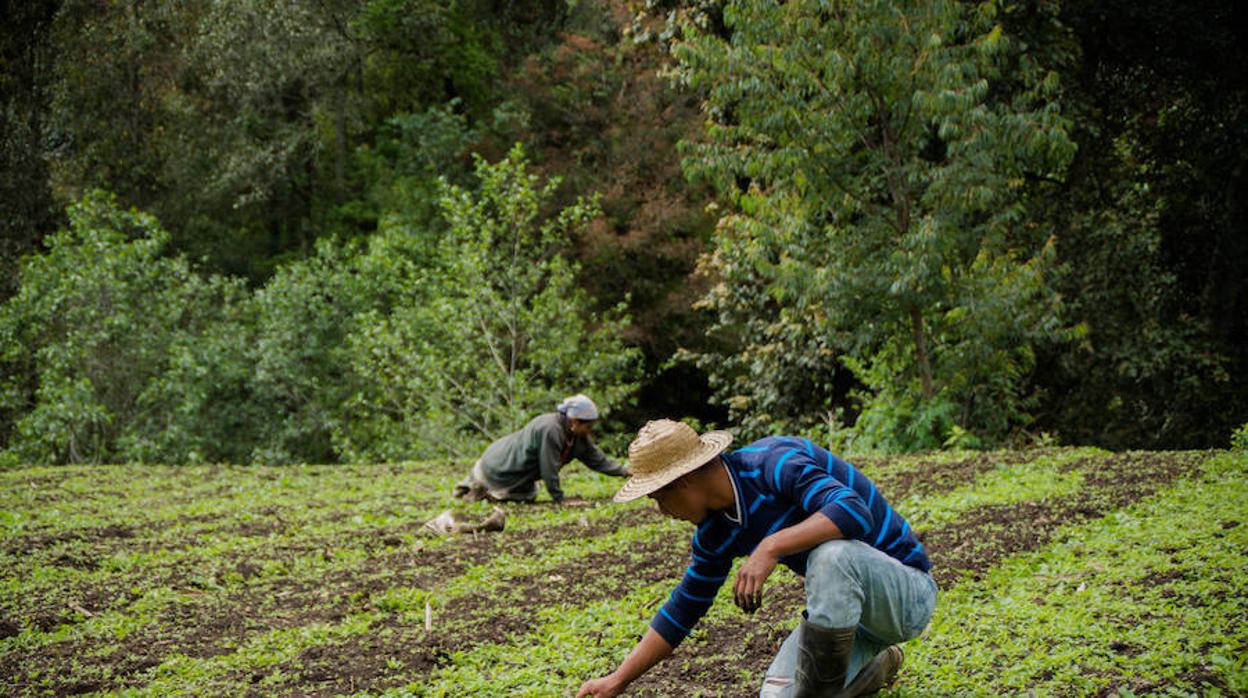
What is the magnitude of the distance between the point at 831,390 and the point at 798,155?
4589 millimetres

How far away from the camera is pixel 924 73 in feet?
36.4

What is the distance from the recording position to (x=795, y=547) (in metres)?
3.12

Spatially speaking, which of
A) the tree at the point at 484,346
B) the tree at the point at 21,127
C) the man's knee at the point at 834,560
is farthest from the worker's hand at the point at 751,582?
the tree at the point at 21,127

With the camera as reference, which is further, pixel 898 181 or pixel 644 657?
pixel 898 181

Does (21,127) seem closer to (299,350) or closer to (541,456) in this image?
(299,350)

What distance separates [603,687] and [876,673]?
100 cm

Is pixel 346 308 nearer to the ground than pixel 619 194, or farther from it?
nearer to the ground

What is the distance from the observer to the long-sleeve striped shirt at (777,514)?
324 centimetres

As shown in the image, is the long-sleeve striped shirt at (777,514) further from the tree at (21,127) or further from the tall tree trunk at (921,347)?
the tree at (21,127)

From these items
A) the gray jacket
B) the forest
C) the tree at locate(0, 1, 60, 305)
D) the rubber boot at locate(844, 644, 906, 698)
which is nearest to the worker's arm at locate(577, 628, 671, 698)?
the rubber boot at locate(844, 644, 906, 698)

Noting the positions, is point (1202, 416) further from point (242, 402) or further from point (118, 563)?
point (242, 402)

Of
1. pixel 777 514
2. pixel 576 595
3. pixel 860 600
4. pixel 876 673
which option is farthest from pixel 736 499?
pixel 576 595

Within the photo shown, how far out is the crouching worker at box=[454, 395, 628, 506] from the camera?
8.82m

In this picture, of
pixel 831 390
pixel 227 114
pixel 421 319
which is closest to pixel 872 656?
pixel 831 390
